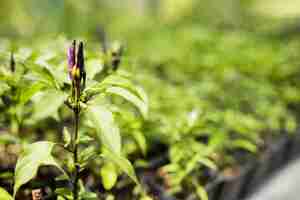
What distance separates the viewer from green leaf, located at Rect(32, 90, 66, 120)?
721mm

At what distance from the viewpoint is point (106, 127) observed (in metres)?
0.75

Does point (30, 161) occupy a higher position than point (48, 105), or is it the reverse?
point (48, 105)

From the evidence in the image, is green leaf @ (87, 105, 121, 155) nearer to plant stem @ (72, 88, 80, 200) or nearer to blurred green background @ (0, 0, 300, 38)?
plant stem @ (72, 88, 80, 200)

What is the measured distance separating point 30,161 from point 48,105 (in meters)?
0.14

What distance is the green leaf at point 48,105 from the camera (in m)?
0.72

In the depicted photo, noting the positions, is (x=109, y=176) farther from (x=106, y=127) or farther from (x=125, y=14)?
(x=125, y=14)

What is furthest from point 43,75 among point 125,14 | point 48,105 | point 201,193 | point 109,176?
point 125,14

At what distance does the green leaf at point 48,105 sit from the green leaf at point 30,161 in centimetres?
10

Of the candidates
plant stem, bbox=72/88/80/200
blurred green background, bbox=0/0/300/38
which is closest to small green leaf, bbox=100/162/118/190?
plant stem, bbox=72/88/80/200

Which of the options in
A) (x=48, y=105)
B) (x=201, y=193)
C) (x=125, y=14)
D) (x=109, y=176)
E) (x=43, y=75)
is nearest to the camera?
(x=48, y=105)

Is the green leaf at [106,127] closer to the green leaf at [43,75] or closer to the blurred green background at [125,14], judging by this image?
the green leaf at [43,75]

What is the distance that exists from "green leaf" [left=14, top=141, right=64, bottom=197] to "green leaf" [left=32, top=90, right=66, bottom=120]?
103 millimetres

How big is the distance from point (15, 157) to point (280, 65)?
1723 mm

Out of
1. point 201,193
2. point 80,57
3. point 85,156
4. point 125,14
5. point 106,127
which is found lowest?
point 201,193
